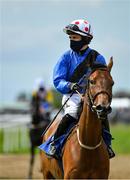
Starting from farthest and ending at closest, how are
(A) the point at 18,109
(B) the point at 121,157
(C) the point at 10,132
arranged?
(A) the point at 18,109, (C) the point at 10,132, (B) the point at 121,157

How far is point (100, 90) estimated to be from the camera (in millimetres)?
9789

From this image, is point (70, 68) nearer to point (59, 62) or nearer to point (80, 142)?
point (59, 62)

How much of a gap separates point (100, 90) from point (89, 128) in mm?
786

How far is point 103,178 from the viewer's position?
10367 mm

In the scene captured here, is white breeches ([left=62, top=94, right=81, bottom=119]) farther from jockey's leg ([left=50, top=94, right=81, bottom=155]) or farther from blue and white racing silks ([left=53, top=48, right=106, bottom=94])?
blue and white racing silks ([left=53, top=48, right=106, bottom=94])

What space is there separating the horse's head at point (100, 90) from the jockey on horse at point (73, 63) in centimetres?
83

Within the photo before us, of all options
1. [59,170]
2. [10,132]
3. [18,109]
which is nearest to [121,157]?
[10,132]

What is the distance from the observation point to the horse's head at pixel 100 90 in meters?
9.62

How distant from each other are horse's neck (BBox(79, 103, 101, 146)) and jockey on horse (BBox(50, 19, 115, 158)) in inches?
22.8

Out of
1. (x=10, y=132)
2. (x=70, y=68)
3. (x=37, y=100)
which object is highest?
(x=70, y=68)

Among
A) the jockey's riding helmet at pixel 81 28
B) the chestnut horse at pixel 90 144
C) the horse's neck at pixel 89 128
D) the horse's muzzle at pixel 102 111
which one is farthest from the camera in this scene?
the jockey's riding helmet at pixel 81 28

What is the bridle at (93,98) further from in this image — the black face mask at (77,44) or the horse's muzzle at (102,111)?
the black face mask at (77,44)

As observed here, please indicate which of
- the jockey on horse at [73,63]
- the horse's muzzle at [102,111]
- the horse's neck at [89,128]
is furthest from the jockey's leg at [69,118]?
the horse's muzzle at [102,111]

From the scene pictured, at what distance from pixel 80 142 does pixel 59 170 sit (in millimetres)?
925
